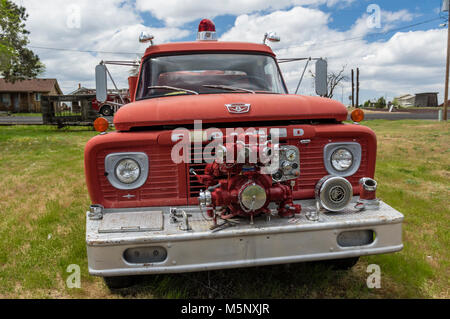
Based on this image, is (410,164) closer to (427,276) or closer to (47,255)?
(427,276)

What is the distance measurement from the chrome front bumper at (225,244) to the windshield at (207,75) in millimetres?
1554

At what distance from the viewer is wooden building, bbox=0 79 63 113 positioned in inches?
1629

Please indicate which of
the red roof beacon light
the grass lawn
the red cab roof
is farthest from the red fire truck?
the red roof beacon light

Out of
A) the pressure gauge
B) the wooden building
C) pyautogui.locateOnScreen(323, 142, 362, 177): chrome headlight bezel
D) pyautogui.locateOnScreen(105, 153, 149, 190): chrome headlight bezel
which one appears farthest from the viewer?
the wooden building

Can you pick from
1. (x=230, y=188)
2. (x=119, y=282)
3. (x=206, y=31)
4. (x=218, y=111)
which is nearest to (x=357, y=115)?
(x=218, y=111)

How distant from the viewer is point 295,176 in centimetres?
277

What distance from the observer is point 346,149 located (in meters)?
2.96

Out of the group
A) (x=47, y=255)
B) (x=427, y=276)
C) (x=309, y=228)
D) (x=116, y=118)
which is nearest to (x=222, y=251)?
(x=309, y=228)

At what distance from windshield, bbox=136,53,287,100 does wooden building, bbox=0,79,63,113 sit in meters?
43.4

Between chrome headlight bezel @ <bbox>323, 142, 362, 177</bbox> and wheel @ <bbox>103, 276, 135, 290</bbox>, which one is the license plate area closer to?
wheel @ <bbox>103, 276, 135, 290</bbox>

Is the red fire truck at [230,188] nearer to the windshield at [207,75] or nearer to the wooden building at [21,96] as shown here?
the windshield at [207,75]

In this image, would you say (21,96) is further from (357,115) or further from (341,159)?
(341,159)

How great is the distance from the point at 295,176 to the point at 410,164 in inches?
262

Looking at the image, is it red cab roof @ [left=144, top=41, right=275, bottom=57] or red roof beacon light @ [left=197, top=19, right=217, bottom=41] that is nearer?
red cab roof @ [left=144, top=41, right=275, bottom=57]
